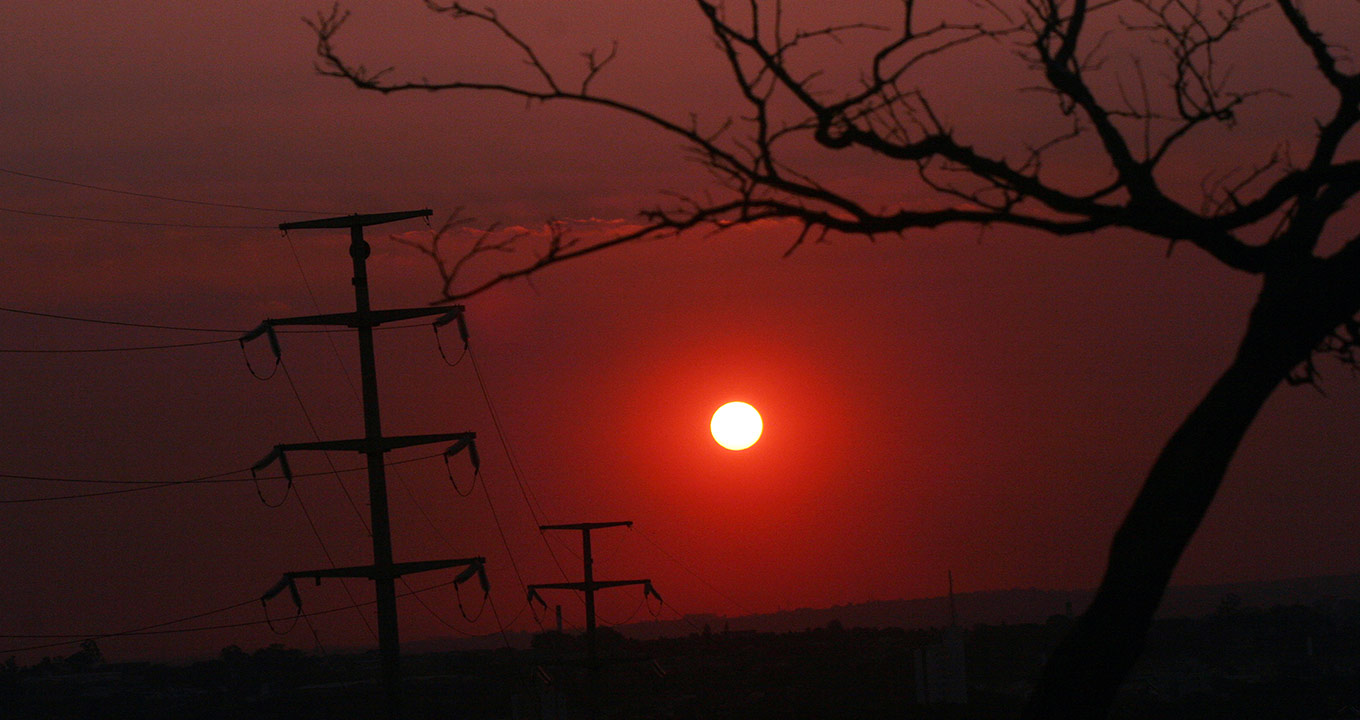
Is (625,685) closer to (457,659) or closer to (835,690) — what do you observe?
(835,690)

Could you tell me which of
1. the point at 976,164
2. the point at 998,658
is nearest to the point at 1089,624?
the point at 976,164

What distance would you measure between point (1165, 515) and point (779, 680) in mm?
89897

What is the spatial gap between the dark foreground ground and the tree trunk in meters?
54.2

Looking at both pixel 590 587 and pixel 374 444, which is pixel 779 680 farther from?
pixel 374 444

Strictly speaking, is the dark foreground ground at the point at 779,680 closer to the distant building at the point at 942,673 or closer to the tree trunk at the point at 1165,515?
the distant building at the point at 942,673

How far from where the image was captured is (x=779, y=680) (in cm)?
9262

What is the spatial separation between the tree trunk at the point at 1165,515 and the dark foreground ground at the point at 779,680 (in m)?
54.2

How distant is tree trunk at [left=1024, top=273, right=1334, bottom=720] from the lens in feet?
15.5

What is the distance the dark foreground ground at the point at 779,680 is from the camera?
76.4 m

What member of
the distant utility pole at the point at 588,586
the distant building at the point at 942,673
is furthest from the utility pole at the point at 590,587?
the distant building at the point at 942,673

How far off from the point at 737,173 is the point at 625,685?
333 feet

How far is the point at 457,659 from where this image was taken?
13775 cm

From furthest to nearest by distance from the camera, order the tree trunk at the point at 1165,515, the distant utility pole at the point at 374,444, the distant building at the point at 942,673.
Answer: the distant building at the point at 942,673
the distant utility pole at the point at 374,444
the tree trunk at the point at 1165,515

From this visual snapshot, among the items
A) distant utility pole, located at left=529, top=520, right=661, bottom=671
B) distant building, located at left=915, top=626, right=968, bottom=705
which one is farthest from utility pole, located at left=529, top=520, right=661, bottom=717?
distant building, located at left=915, top=626, right=968, bottom=705
